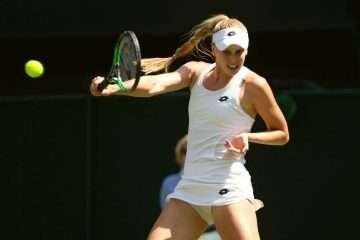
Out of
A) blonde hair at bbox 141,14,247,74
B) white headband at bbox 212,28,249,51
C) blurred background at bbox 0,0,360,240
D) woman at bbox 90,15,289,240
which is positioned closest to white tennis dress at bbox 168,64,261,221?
woman at bbox 90,15,289,240

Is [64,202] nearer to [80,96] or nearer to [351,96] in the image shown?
[80,96]

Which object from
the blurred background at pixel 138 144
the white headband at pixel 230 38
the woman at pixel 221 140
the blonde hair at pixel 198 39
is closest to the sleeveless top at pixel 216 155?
the woman at pixel 221 140

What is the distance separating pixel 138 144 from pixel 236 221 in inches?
130

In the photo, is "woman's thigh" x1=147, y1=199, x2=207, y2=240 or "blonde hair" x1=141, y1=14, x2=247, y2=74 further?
"blonde hair" x1=141, y1=14, x2=247, y2=74

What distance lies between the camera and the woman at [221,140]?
513 centimetres

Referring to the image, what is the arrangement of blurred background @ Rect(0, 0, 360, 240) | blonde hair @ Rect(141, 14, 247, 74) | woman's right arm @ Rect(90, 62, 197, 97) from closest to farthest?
woman's right arm @ Rect(90, 62, 197, 97), blonde hair @ Rect(141, 14, 247, 74), blurred background @ Rect(0, 0, 360, 240)

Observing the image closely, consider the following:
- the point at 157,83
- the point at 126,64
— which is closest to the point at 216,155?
the point at 157,83

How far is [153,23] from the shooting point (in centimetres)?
861

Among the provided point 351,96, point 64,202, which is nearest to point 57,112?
point 64,202

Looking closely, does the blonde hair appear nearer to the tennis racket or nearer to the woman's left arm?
the tennis racket

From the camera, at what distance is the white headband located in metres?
5.17

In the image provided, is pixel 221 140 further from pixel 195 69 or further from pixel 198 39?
pixel 198 39

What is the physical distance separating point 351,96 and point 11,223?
2977 millimetres

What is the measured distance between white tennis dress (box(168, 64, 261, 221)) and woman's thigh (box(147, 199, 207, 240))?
50mm
